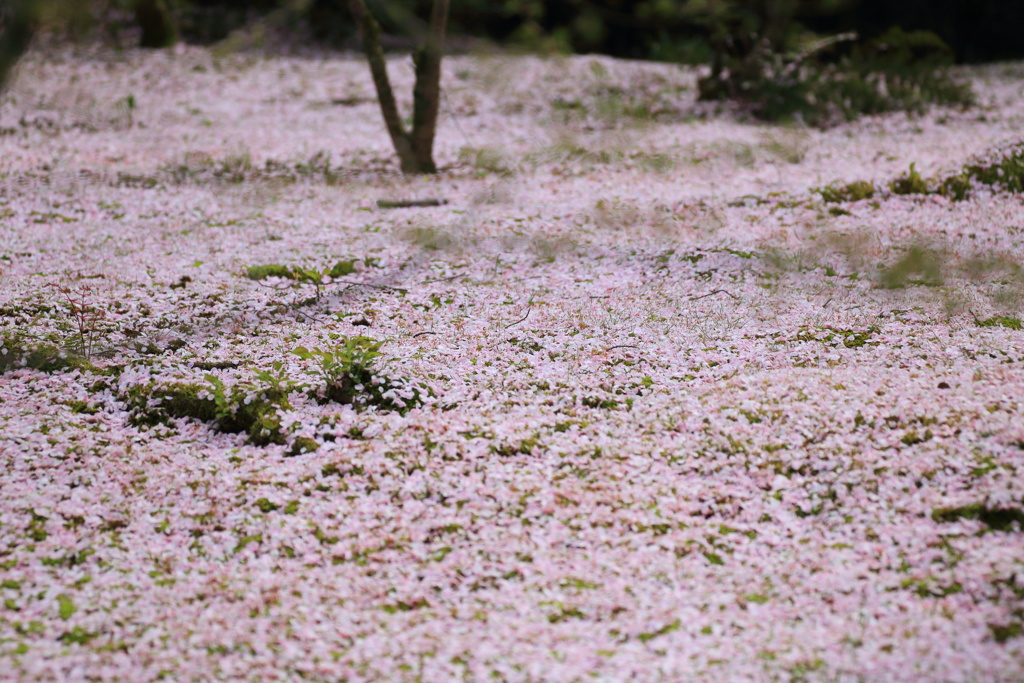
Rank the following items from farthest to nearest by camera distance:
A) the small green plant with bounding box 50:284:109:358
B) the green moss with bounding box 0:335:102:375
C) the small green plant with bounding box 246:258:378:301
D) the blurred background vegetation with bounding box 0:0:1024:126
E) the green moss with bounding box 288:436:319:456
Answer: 1. the blurred background vegetation with bounding box 0:0:1024:126
2. the small green plant with bounding box 246:258:378:301
3. the small green plant with bounding box 50:284:109:358
4. the green moss with bounding box 0:335:102:375
5. the green moss with bounding box 288:436:319:456

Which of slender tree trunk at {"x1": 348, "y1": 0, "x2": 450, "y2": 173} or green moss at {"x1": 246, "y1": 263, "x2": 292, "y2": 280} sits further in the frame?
slender tree trunk at {"x1": 348, "y1": 0, "x2": 450, "y2": 173}

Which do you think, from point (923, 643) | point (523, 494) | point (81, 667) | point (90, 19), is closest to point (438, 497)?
point (523, 494)

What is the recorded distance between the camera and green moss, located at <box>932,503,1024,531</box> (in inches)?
183

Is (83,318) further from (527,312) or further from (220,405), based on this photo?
(527,312)

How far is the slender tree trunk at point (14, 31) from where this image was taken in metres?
3.66

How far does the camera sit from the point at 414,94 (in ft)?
39.9

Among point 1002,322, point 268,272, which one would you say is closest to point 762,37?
point 1002,322

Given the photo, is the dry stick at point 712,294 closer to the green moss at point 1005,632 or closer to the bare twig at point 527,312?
the bare twig at point 527,312

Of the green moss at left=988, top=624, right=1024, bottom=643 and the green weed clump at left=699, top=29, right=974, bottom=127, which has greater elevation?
the green weed clump at left=699, top=29, right=974, bottom=127

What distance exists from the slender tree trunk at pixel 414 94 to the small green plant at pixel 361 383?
6.52m

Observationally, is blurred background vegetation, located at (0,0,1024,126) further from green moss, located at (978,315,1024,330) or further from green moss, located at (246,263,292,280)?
green moss, located at (978,315,1024,330)

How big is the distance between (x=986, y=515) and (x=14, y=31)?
18.1 ft

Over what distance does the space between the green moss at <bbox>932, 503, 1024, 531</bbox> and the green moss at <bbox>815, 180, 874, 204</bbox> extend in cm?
642

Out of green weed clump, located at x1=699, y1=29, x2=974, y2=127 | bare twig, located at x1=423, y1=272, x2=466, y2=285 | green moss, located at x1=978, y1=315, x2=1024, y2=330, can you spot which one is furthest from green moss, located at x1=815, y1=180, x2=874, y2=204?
green weed clump, located at x1=699, y1=29, x2=974, y2=127
